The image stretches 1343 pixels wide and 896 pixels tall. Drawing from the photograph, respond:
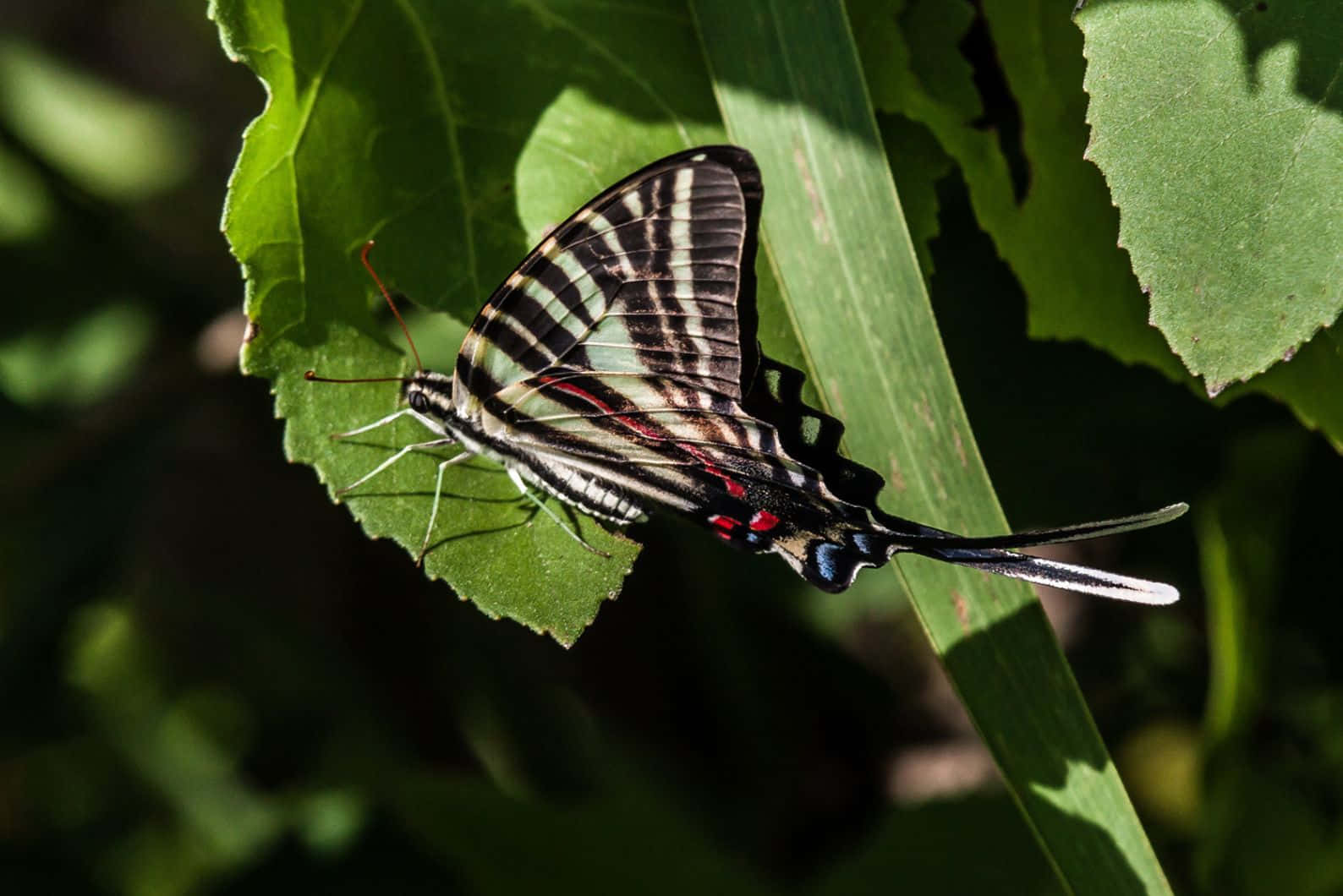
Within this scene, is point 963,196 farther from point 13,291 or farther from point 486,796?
point 13,291

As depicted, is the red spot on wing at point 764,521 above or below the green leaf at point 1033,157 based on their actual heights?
below

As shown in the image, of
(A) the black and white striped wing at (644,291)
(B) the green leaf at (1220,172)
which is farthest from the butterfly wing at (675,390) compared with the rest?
(B) the green leaf at (1220,172)

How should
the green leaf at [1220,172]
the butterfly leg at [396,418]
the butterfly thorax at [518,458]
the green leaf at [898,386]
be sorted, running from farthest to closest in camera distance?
1. the butterfly thorax at [518,458]
2. the butterfly leg at [396,418]
3. the green leaf at [898,386]
4. the green leaf at [1220,172]

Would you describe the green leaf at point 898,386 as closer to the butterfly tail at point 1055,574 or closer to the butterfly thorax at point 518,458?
the butterfly tail at point 1055,574

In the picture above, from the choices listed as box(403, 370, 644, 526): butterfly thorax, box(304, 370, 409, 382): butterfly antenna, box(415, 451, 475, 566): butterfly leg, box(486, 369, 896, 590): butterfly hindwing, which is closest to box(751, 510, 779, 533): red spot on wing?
box(486, 369, 896, 590): butterfly hindwing

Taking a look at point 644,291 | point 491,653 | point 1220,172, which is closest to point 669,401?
point 644,291

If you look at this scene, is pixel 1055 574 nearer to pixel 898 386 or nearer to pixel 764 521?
pixel 898 386
